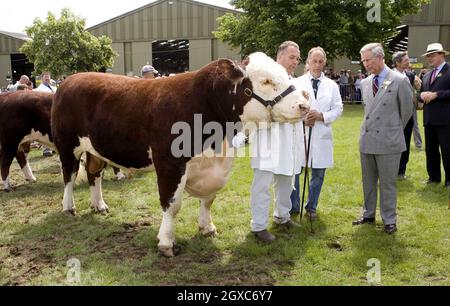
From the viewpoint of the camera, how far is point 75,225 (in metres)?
5.62

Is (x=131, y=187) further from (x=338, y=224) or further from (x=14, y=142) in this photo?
(x=338, y=224)

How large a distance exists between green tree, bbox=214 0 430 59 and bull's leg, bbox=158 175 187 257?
2180 cm

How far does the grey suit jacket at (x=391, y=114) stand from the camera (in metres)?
4.86

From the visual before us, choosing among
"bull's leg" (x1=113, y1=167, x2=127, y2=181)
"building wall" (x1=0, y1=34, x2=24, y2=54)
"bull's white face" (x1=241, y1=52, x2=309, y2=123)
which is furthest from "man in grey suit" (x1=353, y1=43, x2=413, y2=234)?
"building wall" (x1=0, y1=34, x2=24, y2=54)

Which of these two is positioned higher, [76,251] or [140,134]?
[140,134]

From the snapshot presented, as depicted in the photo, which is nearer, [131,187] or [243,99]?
[243,99]

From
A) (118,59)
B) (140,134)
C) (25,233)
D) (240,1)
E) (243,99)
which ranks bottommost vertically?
(25,233)

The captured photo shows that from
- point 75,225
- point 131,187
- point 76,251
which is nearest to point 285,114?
point 76,251

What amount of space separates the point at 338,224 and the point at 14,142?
5.59m

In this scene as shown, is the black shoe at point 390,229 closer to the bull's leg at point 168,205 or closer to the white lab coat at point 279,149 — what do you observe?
the white lab coat at point 279,149

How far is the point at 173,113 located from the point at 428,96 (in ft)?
15.5

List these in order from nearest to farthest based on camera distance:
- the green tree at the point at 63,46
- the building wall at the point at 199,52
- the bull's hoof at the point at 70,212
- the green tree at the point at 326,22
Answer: the bull's hoof at the point at 70,212 < the green tree at the point at 326,22 < the green tree at the point at 63,46 < the building wall at the point at 199,52

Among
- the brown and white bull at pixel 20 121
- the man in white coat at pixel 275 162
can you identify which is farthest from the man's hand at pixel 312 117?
the brown and white bull at pixel 20 121

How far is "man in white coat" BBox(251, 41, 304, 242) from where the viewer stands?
15.3ft
